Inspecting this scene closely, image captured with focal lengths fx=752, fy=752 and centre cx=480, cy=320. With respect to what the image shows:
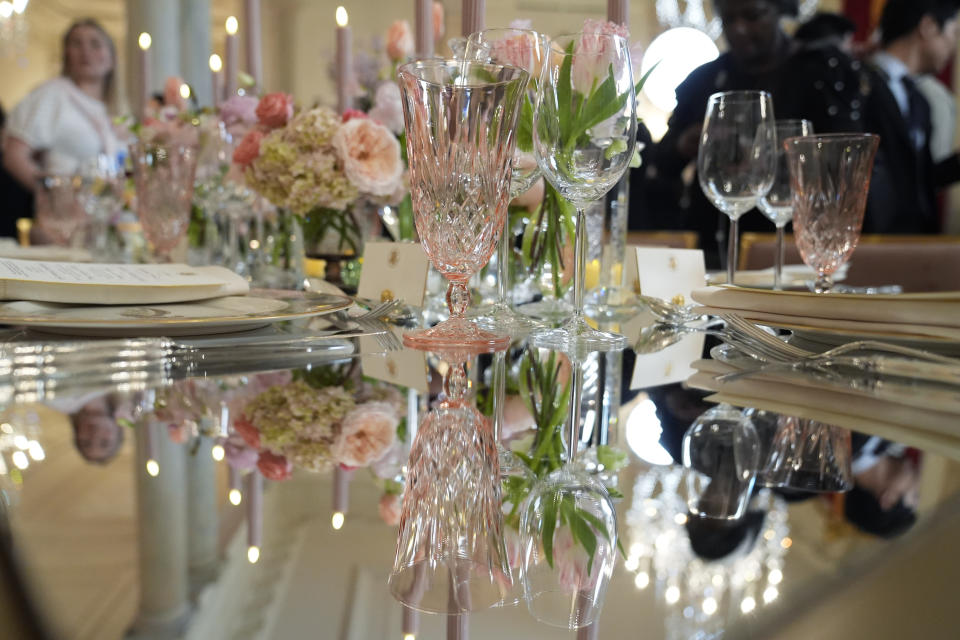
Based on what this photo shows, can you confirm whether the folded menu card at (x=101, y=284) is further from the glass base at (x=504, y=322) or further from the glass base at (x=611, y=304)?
the glass base at (x=611, y=304)

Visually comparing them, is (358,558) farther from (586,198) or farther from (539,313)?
(539,313)

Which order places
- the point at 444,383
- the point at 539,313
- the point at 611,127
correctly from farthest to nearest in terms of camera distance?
the point at 539,313 → the point at 611,127 → the point at 444,383

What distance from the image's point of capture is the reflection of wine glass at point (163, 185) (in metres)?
1.08

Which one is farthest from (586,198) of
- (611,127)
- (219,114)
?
(219,114)

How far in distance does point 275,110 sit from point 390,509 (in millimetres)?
890

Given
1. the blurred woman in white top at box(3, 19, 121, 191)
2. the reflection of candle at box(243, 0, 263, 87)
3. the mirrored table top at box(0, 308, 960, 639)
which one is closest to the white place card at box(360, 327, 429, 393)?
the mirrored table top at box(0, 308, 960, 639)

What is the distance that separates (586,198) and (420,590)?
539 millimetres

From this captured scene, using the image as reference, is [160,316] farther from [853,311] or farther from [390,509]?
[853,311]

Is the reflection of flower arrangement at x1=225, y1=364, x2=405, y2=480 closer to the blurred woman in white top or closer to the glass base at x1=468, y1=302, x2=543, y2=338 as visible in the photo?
the glass base at x1=468, y1=302, x2=543, y2=338

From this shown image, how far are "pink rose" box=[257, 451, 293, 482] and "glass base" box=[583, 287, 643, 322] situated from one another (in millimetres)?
637

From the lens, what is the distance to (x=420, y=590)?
22 cm

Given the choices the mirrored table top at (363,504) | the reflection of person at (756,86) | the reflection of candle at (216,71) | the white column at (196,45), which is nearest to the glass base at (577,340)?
the mirrored table top at (363,504)

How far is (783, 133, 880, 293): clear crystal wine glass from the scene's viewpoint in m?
0.76

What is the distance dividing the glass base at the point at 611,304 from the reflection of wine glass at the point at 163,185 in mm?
604
